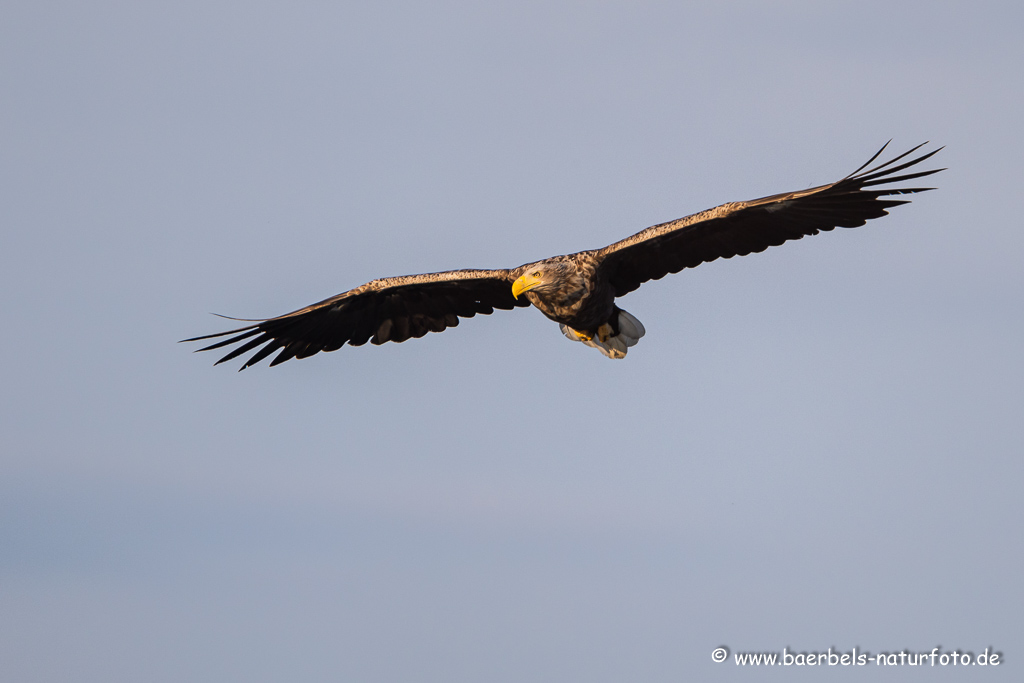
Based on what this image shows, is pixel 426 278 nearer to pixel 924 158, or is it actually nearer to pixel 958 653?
pixel 924 158

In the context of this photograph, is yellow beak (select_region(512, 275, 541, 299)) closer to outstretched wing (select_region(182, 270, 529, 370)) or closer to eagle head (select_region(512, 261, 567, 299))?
eagle head (select_region(512, 261, 567, 299))

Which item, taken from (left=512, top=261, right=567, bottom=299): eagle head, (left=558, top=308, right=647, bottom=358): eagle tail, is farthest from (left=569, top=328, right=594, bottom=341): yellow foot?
(left=512, top=261, right=567, bottom=299): eagle head

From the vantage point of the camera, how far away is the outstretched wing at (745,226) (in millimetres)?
12062

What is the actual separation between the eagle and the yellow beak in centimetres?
1

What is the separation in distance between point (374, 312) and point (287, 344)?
1010 mm

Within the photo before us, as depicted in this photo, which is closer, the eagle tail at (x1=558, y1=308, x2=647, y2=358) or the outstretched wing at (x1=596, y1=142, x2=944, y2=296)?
the outstretched wing at (x1=596, y1=142, x2=944, y2=296)

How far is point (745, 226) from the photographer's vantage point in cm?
1275

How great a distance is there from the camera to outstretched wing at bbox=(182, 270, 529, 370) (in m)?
14.2

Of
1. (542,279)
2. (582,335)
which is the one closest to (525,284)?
(542,279)

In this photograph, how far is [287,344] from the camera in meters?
14.8

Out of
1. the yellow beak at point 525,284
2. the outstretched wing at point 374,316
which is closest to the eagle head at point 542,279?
the yellow beak at point 525,284

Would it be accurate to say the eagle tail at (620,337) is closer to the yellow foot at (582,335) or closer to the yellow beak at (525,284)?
the yellow foot at (582,335)

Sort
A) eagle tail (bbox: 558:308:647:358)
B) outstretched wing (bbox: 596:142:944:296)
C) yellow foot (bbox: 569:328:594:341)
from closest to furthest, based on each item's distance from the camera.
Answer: outstretched wing (bbox: 596:142:944:296)
yellow foot (bbox: 569:328:594:341)
eagle tail (bbox: 558:308:647:358)

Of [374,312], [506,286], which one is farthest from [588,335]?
[374,312]
